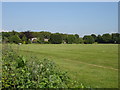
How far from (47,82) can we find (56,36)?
62180mm

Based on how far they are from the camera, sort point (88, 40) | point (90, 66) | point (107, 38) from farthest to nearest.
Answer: point (107, 38) → point (88, 40) → point (90, 66)

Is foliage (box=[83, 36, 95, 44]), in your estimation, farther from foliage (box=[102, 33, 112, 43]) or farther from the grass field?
the grass field

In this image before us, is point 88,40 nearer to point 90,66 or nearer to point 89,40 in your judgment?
point 89,40

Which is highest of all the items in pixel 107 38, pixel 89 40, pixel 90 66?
pixel 107 38

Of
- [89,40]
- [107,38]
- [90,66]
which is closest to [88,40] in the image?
[89,40]

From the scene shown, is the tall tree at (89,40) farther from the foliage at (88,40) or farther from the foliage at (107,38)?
the foliage at (107,38)

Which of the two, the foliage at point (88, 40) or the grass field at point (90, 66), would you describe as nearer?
the grass field at point (90, 66)

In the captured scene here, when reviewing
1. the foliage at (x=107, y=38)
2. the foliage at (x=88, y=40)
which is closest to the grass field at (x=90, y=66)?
the foliage at (x=88, y=40)

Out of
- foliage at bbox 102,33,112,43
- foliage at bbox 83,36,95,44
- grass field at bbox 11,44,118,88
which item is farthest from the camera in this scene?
foliage at bbox 102,33,112,43

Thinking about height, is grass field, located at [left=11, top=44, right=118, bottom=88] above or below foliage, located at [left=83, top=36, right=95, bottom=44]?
below

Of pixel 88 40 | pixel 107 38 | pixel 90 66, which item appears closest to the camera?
pixel 90 66

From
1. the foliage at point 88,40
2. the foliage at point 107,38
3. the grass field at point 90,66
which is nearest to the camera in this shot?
the grass field at point 90,66

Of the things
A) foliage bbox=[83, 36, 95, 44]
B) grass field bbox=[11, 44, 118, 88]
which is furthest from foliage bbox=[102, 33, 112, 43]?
grass field bbox=[11, 44, 118, 88]

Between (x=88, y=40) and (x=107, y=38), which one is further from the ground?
(x=107, y=38)
